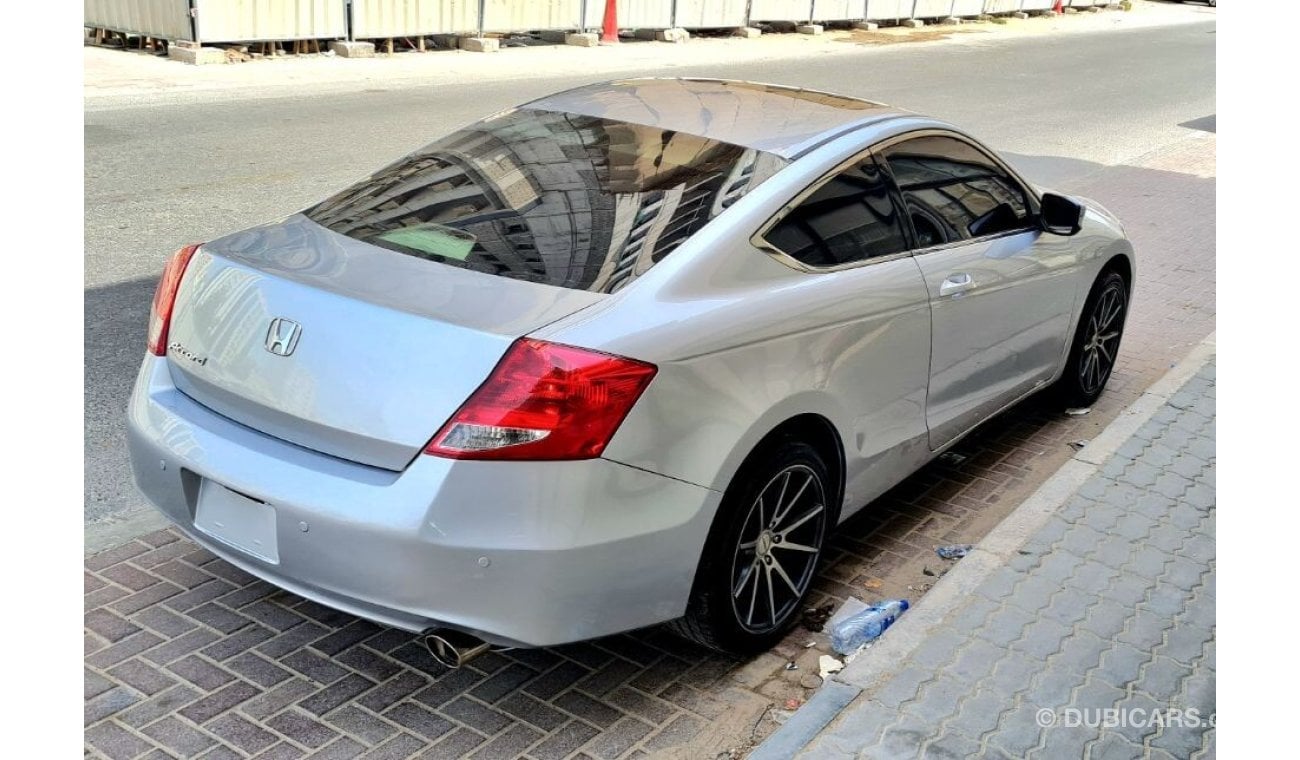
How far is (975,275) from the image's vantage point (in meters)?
4.58

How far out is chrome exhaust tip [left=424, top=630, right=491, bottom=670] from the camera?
10.4ft

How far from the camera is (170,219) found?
8.05 meters

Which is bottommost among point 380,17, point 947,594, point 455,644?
point 947,594

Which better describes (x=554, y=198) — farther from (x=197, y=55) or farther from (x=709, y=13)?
(x=709, y=13)

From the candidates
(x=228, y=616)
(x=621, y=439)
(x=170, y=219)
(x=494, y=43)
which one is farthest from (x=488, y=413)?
(x=494, y=43)

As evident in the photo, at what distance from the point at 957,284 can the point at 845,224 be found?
2.04 ft

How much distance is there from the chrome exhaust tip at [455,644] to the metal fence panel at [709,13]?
20.3 meters

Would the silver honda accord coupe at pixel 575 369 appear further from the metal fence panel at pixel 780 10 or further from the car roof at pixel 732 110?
the metal fence panel at pixel 780 10

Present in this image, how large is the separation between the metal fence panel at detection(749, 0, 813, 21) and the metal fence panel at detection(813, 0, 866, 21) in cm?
31

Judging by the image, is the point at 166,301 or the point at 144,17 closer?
the point at 166,301

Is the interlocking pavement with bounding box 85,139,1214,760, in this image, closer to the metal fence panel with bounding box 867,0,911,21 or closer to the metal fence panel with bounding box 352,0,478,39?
the metal fence panel with bounding box 352,0,478,39

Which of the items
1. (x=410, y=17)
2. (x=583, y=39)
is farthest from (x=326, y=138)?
(x=583, y=39)

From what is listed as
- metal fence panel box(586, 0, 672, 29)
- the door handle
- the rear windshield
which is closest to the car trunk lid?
the rear windshield

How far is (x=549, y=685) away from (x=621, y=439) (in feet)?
3.02
